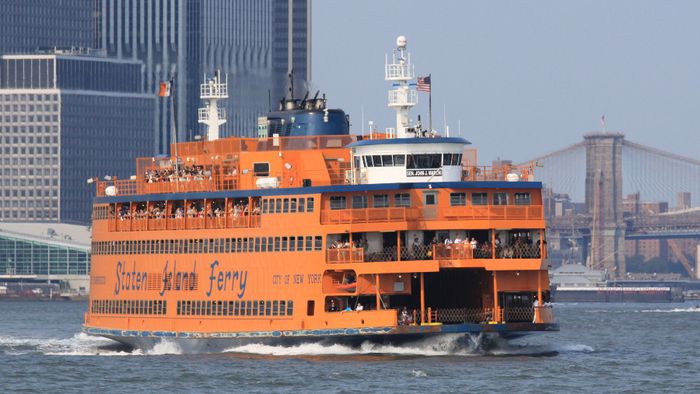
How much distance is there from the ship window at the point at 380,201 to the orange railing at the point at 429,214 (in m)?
0.46

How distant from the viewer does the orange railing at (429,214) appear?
63.8 m

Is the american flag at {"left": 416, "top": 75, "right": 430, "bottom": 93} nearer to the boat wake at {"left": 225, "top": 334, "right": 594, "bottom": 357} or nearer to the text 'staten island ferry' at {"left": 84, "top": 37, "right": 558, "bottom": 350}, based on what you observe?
the text 'staten island ferry' at {"left": 84, "top": 37, "right": 558, "bottom": 350}

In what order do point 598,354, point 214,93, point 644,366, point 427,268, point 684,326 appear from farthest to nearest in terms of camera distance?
point 684,326 < point 214,93 < point 598,354 < point 644,366 < point 427,268

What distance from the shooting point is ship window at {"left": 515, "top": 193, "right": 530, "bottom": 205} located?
65312 mm

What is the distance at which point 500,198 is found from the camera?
2557 inches

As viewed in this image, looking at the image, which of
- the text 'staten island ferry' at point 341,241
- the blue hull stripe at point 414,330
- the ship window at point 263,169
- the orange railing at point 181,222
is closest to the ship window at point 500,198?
the text 'staten island ferry' at point 341,241

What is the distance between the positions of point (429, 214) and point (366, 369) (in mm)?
6646

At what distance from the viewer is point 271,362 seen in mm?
63844

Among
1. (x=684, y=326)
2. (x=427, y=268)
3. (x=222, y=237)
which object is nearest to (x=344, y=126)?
(x=222, y=237)

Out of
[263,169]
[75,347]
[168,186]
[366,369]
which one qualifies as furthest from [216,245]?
[75,347]

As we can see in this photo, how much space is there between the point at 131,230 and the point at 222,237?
23.7 ft

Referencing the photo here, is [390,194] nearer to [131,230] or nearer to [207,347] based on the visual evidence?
[207,347]

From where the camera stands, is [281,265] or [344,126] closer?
[281,265]

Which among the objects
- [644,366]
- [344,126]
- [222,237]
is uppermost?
[344,126]
